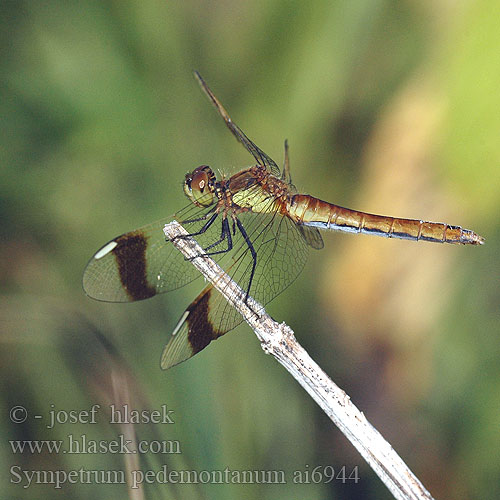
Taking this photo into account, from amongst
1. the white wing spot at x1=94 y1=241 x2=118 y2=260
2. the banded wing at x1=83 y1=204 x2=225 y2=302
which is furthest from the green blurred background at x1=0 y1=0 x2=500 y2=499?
the white wing spot at x1=94 y1=241 x2=118 y2=260

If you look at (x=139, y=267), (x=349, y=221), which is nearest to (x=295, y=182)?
(x=349, y=221)

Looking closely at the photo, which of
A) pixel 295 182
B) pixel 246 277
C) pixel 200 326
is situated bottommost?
pixel 200 326

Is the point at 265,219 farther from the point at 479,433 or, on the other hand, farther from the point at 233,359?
the point at 479,433

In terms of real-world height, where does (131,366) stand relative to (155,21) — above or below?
below

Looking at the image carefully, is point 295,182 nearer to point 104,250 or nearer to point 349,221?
point 349,221

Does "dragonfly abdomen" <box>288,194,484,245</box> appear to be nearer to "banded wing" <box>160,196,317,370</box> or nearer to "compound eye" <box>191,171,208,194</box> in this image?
"banded wing" <box>160,196,317,370</box>

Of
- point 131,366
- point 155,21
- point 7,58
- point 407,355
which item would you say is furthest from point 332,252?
point 7,58

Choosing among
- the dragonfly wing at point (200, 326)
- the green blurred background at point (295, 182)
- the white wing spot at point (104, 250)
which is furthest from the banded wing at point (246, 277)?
the white wing spot at point (104, 250)
